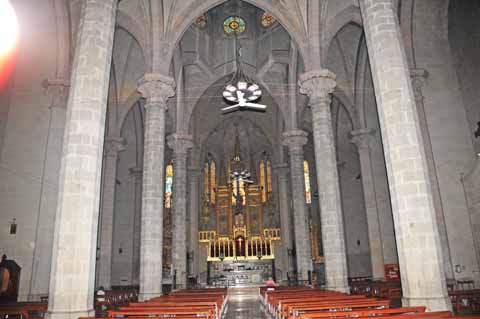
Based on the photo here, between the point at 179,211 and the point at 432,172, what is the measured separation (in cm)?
1216

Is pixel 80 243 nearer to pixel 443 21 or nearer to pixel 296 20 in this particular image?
pixel 296 20

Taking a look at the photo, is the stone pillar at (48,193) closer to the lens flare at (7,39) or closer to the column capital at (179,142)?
the lens flare at (7,39)

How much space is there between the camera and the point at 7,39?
1481 cm

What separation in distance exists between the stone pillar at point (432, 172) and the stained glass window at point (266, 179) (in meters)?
17.9

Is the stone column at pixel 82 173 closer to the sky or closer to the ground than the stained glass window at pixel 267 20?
closer to the ground

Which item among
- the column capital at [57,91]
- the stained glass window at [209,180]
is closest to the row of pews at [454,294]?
the column capital at [57,91]

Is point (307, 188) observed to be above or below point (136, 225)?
above

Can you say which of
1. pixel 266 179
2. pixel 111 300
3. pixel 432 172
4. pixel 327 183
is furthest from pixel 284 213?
pixel 111 300

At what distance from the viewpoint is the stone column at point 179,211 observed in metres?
19.0

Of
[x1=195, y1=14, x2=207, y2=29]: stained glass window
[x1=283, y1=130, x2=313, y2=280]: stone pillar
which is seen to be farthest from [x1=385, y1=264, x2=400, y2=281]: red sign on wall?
[x1=195, y1=14, x2=207, y2=29]: stained glass window

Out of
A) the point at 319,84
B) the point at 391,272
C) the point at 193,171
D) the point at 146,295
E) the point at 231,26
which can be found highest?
the point at 231,26

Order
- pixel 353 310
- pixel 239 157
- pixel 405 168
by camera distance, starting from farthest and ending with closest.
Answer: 1. pixel 239 157
2. pixel 405 168
3. pixel 353 310

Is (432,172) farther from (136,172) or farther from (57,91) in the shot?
(136,172)

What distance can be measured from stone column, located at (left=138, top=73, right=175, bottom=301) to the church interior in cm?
5
